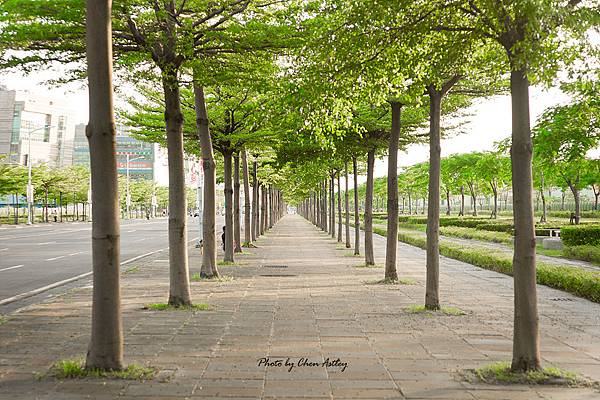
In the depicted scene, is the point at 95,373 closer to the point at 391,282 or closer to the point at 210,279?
the point at 210,279

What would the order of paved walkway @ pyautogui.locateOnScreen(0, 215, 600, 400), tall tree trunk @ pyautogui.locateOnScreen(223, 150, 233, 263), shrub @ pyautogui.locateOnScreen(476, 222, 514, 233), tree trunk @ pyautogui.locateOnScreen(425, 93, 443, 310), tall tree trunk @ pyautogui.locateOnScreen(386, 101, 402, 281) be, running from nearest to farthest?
paved walkway @ pyautogui.locateOnScreen(0, 215, 600, 400)
tree trunk @ pyautogui.locateOnScreen(425, 93, 443, 310)
tall tree trunk @ pyautogui.locateOnScreen(386, 101, 402, 281)
tall tree trunk @ pyautogui.locateOnScreen(223, 150, 233, 263)
shrub @ pyautogui.locateOnScreen(476, 222, 514, 233)

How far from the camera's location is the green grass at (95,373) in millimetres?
5914

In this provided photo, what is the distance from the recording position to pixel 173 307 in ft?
33.6

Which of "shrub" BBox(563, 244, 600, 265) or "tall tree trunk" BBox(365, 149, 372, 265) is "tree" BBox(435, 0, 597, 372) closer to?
"tall tree trunk" BBox(365, 149, 372, 265)

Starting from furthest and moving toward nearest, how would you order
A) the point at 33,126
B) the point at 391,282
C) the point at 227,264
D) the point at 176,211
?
the point at 33,126, the point at 227,264, the point at 391,282, the point at 176,211

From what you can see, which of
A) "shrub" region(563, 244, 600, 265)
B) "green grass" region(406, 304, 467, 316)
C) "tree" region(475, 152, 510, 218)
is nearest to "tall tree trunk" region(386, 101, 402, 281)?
"green grass" region(406, 304, 467, 316)

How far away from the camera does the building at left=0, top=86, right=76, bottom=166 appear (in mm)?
99062

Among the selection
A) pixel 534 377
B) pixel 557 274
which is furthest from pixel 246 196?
pixel 534 377

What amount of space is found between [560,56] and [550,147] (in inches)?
562

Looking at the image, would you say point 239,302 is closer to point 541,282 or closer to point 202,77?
point 202,77

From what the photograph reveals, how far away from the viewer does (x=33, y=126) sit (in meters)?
102

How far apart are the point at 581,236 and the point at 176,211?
1927 centimetres

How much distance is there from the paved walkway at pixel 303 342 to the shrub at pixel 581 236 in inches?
458

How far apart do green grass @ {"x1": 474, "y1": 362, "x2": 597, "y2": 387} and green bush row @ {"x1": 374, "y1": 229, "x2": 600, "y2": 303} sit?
21.9ft
